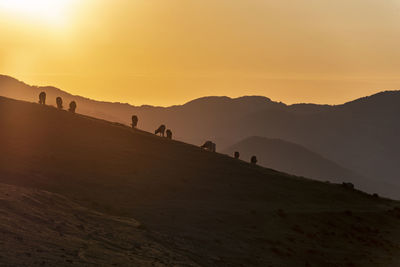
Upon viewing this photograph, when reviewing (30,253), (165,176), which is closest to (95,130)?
(165,176)

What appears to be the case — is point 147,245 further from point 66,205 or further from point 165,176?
point 165,176

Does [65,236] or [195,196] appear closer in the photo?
[65,236]

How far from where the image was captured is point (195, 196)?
47750 millimetres

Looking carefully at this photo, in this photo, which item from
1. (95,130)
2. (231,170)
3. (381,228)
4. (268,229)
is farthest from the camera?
(95,130)

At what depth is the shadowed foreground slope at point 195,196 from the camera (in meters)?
36.0

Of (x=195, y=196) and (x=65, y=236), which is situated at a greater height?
(x=195, y=196)

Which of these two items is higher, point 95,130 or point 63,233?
Answer: point 95,130

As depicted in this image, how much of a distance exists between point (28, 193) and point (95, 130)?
3552cm

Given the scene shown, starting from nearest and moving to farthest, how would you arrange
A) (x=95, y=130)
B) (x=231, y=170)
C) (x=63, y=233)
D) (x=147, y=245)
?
(x=63, y=233)
(x=147, y=245)
(x=231, y=170)
(x=95, y=130)

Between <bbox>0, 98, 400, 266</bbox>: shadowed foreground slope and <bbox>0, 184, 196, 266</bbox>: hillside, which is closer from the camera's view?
<bbox>0, 184, 196, 266</bbox>: hillside

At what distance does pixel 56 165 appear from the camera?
166ft

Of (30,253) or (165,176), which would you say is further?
(165,176)

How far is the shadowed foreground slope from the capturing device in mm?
35969

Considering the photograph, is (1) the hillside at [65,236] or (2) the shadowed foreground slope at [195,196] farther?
(2) the shadowed foreground slope at [195,196]
